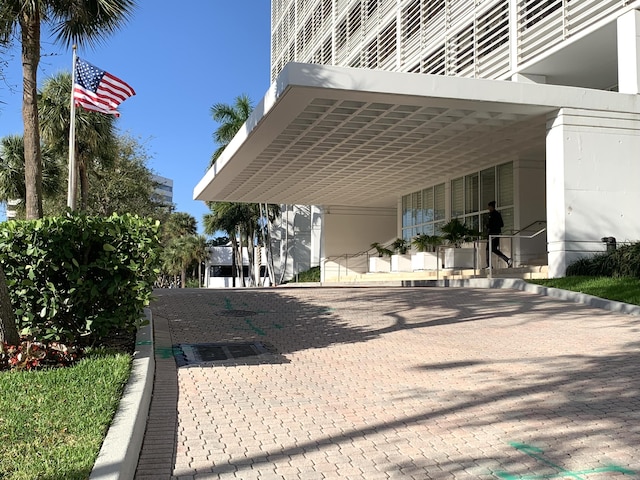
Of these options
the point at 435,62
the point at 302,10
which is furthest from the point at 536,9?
the point at 302,10

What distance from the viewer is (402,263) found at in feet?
77.3

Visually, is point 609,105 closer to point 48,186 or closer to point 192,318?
point 192,318

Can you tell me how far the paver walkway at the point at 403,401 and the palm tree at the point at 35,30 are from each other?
403cm

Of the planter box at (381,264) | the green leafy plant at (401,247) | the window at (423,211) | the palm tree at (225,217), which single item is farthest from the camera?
the palm tree at (225,217)

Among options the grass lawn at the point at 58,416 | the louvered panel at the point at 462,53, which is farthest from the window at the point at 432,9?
the grass lawn at the point at 58,416

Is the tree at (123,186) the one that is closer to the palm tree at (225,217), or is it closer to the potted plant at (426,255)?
the palm tree at (225,217)

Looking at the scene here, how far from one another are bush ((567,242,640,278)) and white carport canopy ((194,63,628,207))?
354cm

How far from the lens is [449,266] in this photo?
19.6 meters

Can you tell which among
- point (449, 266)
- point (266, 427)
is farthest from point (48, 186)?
point (266, 427)

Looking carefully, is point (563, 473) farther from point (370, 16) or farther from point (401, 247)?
point (370, 16)

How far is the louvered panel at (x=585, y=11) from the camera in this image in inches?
567

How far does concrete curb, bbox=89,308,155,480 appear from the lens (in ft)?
10.9

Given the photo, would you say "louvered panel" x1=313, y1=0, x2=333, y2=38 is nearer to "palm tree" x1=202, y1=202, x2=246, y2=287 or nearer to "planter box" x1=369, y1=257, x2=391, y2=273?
"planter box" x1=369, y1=257, x2=391, y2=273

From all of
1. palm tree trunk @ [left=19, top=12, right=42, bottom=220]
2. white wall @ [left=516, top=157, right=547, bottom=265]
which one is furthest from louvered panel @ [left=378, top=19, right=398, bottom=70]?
palm tree trunk @ [left=19, top=12, right=42, bottom=220]
